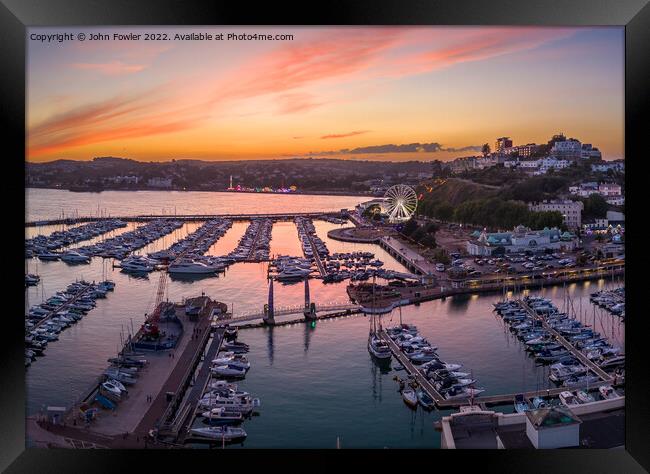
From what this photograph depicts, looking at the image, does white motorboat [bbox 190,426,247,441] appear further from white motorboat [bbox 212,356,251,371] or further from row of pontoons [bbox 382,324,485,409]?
row of pontoons [bbox 382,324,485,409]

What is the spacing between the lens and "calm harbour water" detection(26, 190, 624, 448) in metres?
4.36

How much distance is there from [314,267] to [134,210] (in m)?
2.69

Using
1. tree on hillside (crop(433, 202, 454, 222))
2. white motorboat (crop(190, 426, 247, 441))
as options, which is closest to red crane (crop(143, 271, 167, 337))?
white motorboat (crop(190, 426, 247, 441))

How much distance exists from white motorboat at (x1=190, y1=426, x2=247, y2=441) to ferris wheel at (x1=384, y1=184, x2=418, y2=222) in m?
6.44

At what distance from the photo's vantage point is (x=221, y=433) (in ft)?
13.9

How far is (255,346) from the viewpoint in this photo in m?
6.12

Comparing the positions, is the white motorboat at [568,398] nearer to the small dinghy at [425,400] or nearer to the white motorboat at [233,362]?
the small dinghy at [425,400]

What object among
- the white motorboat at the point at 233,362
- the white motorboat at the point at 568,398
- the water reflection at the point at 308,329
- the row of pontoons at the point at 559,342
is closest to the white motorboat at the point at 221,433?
the white motorboat at the point at 233,362

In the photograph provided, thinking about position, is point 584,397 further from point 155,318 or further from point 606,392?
point 155,318

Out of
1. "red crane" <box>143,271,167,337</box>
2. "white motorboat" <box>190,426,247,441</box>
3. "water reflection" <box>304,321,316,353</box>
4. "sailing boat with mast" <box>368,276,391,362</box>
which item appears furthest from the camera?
"water reflection" <box>304,321,316,353</box>
